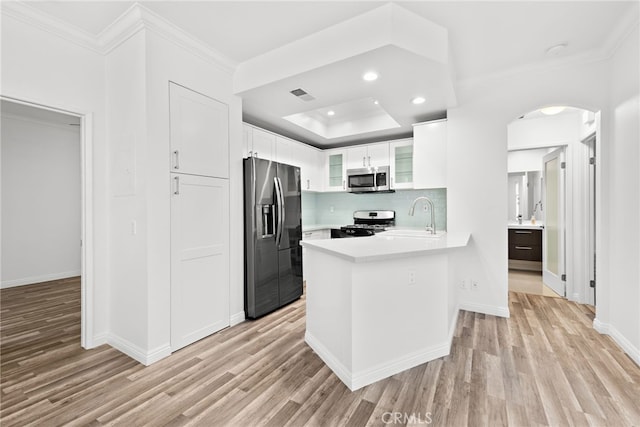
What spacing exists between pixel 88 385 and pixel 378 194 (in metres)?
4.33

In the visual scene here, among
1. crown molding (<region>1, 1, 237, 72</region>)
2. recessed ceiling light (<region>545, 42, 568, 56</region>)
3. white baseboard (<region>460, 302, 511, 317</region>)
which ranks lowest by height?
white baseboard (<region>460, 302, 511, 317</region>)

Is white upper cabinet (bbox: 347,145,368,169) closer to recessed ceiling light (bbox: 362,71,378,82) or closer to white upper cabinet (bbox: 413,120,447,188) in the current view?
white upper cabinet (bbox: 413,120,447,188)

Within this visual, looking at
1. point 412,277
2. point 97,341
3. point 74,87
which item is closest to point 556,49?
point 412,277

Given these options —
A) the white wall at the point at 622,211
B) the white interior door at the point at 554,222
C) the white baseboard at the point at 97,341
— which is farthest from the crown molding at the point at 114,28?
the white interior door at the point at 554,222

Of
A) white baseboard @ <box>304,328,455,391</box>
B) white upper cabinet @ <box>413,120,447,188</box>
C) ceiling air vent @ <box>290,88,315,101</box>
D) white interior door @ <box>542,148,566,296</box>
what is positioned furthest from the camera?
white interior door @ <box>542,148,566,296</box>

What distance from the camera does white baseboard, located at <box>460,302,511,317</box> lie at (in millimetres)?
3271

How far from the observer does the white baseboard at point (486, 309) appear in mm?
3271

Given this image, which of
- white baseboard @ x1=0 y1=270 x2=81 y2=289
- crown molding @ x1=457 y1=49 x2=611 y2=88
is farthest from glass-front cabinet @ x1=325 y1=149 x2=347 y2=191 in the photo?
white baseboard @ x1=0 y1=270 x2=81 y2=289

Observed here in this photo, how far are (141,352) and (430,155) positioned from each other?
371 cm

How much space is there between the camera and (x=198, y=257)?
2.71 meters

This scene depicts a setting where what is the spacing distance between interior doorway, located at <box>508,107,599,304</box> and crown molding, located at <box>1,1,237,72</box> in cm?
360

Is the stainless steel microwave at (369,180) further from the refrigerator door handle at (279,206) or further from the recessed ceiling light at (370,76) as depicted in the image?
the recessed ceiling light at (370,76)

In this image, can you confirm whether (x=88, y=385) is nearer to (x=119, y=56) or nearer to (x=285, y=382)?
(x=285, y=382)

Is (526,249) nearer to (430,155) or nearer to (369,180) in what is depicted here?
(430,155)
